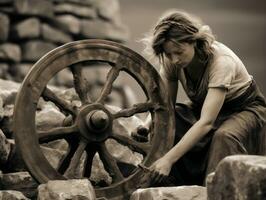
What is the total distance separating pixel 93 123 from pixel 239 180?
146cm

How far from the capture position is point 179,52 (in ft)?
20.5

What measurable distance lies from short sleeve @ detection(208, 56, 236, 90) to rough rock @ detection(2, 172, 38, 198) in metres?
1.27

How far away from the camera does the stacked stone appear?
1268 cm

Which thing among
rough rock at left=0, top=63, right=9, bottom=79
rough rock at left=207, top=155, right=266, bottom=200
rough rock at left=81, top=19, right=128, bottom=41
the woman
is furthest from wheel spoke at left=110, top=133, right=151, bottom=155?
rough rock at left=81, top=19, right=128, bottom=41

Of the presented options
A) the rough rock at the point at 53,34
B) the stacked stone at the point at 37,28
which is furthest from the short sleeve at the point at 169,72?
the rough rock at the point at 53,34

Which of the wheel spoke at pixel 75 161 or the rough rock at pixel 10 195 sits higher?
the wheel spoke at pixel 75 161

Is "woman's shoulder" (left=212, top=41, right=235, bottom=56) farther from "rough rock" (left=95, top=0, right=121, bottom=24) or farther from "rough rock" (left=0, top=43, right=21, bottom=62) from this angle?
"rough rock" (left=95, top=0, right=121, bottom=24)

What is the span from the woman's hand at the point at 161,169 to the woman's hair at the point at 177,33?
2.22ft

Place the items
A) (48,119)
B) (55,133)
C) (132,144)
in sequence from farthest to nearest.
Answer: (48,119), (132,144), (55,133)

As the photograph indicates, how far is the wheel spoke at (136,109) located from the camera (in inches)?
252

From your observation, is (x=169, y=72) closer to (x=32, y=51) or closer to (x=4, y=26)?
(x=4, y=26)

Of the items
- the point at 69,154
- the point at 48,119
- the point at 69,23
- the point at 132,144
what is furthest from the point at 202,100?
the point at 69,23

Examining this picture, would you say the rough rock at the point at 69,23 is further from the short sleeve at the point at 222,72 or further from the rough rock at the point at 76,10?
the short sleeve at the point at 222,72

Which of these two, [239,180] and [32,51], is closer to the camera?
[239,180]
